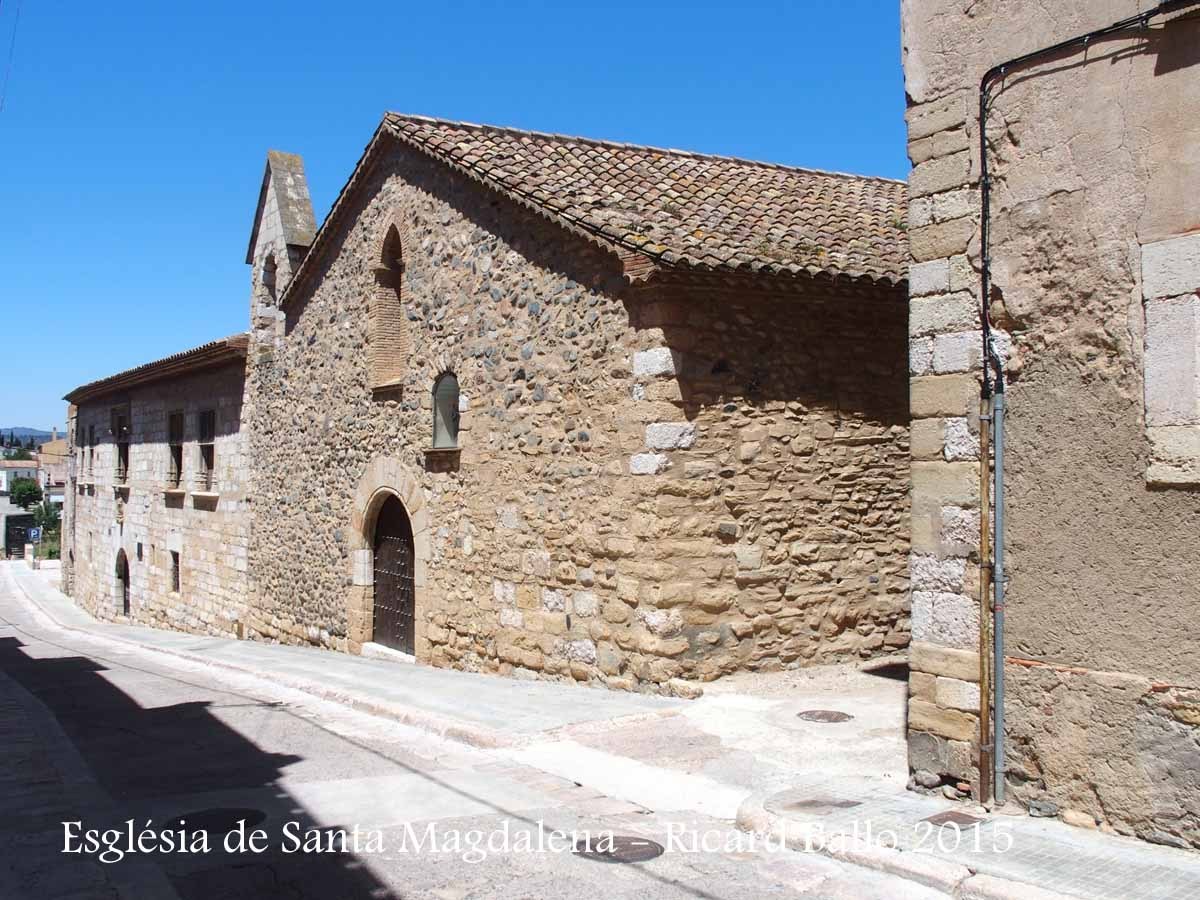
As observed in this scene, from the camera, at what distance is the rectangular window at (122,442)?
2391 centimetres

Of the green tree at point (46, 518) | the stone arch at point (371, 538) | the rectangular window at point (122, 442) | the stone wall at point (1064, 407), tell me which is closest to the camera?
the stone wall at point (1064, 407)

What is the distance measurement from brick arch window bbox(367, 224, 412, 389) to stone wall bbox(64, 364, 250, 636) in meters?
5.60

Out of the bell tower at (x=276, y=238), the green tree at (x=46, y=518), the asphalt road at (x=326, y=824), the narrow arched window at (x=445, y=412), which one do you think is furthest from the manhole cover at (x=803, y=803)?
the green tree at (x=46, y=518)

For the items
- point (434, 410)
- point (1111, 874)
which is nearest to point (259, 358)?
point (434, 410)

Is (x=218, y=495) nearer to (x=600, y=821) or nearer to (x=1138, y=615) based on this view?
(x=600, y=821)

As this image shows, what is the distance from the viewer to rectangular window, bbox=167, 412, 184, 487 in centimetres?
2091

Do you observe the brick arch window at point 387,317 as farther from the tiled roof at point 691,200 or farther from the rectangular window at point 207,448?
the rectangular window at point 207,448

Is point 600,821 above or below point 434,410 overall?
below

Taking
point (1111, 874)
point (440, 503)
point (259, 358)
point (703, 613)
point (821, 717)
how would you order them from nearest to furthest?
point (1111, 874)
point (821, 717)
point (703, 613)
point (440, 503)
point (259, 358)

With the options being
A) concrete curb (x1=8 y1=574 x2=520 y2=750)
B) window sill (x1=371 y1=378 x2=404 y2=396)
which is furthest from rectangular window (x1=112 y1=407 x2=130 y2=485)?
window sill (x1=371 y1=378 x2=404 y2=396)

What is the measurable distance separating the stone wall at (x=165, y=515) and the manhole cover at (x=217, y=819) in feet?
39.2

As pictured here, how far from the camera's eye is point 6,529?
73.4 metres

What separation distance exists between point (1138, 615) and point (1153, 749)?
1.96 ft

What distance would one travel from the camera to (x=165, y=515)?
21391 mm
